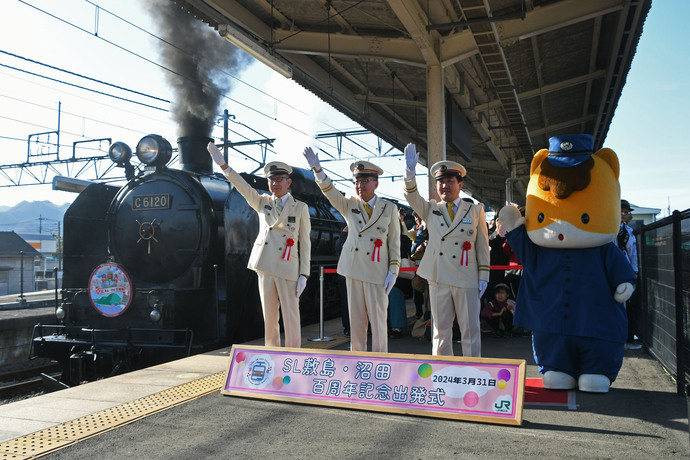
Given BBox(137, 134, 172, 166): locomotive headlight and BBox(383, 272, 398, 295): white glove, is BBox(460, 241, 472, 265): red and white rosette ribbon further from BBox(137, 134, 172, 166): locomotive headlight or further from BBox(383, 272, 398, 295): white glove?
BBox(137, 134, 172, 166): locomotive headlight

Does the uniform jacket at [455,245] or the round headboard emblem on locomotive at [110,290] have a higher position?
the uniform jacket at [455,245]

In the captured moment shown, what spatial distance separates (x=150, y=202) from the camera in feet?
23.3

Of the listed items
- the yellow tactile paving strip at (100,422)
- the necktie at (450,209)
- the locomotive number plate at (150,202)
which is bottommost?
the yellow tactile paving strip at (100,422)

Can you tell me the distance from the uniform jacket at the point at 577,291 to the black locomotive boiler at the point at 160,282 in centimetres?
367

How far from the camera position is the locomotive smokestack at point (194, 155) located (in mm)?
8141

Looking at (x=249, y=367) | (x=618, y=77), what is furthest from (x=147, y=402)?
(x=618, y=77)

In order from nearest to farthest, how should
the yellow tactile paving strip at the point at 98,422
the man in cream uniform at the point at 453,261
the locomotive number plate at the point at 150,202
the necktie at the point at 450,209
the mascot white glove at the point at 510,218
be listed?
the yellow tactile paving strip at the point at 98,422
the mascot white glove at the point at 510,218
the man in cream uniform at the point at 453,261
the necktie at the point at 450,209
the locomotive number plate at the point at 150,202

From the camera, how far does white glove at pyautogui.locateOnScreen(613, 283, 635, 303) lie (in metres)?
3.93

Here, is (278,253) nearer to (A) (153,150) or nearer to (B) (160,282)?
(B) (160,282)

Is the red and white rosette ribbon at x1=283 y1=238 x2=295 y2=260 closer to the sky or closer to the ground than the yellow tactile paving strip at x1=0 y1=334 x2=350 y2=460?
closer to the sky

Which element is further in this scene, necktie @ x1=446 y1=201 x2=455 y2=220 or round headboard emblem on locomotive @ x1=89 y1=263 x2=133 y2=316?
round headboard emblem on locomotive @ x1=89 y1=263 x2=133 y2=316

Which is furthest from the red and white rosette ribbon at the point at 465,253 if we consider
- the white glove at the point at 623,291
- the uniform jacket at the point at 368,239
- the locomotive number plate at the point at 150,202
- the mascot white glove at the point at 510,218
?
the locomotive number plate at the point at 150,202

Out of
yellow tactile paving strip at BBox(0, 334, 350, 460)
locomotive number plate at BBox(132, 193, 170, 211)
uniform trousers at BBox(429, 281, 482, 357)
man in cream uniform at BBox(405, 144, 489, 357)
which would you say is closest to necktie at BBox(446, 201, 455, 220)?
man in cream uniform at BBox(405, 144, 489, 357)

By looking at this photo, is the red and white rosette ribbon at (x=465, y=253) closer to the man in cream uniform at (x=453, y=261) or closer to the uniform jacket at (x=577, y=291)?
the man in cream uniform at (x=453, y=261)
